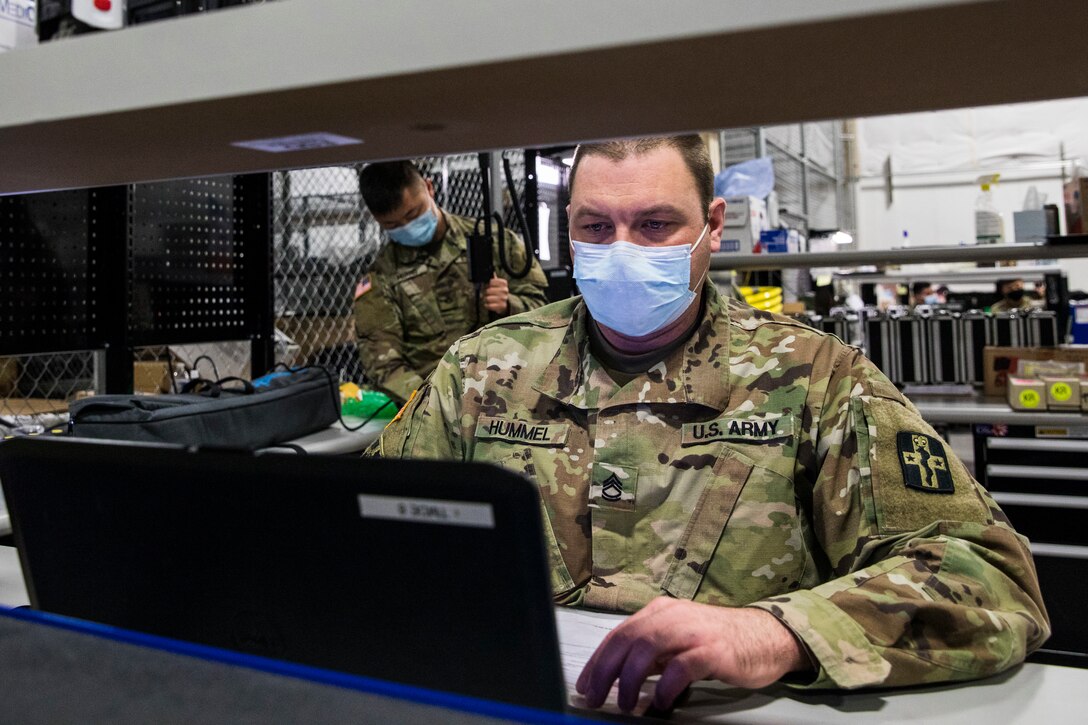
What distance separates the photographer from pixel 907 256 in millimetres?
2977

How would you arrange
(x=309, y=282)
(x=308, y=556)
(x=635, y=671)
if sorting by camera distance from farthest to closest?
(x=309, y=282), (x=635, y=671), (x=308, y=556)

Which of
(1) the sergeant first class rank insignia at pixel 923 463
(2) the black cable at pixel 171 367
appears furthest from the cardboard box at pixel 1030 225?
(2) the black cable at pixel 171 367

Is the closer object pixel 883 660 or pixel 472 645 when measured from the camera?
pixel 472 645

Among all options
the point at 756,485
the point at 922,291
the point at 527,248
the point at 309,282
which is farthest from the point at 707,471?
the point at 922,291

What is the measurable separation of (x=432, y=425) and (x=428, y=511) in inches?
37.5

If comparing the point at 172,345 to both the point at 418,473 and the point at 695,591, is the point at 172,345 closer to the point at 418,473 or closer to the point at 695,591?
the point at 695,591

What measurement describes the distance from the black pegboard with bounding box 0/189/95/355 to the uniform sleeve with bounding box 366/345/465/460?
1498 millimetres

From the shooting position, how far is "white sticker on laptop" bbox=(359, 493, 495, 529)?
0.45 meters

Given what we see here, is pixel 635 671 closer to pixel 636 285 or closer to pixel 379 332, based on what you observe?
pixel 636 285

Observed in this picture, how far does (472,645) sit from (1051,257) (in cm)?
287

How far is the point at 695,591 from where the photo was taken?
1168mm

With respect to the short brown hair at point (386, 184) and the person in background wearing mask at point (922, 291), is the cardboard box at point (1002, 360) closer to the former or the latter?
the short brown hair at point (386, 184)

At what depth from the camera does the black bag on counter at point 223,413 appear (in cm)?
195

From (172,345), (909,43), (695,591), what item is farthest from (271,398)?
(909,43)
